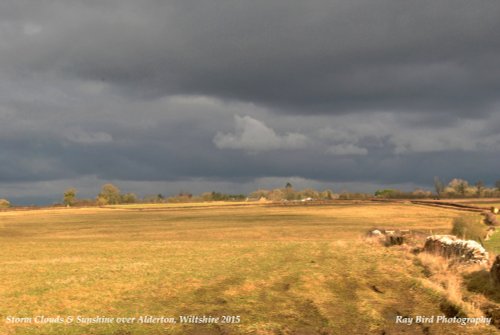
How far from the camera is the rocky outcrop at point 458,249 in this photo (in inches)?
→ 1016

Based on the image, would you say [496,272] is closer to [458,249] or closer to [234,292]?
[458,249]

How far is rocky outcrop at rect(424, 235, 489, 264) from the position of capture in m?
25.8

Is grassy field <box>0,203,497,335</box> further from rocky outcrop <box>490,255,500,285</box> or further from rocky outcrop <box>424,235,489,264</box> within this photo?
rocky outcrop <box>490,255,500,285</box>

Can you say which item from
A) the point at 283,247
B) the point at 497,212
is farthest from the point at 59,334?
the point at 497,212

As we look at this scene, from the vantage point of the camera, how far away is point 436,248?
3011 cm

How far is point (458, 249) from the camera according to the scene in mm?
27859

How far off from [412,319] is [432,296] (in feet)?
10.9

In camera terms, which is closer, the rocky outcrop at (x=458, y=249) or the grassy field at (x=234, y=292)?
the grassy field at (x=234, y=292)

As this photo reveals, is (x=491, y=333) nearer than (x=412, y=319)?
Yes

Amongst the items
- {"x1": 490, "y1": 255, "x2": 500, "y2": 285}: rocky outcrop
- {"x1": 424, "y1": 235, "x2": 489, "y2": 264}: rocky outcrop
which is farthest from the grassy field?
{"x1": 490, "y1": 255, "x2": 500, "y2": 285}: rocky outcrop

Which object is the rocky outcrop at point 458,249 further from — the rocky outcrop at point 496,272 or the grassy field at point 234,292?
the rocky outcrop at point 496,272

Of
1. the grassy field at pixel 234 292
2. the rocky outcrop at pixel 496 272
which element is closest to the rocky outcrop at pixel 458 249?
the grassy field at pixel 234 292

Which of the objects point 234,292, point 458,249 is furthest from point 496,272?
point 234,292

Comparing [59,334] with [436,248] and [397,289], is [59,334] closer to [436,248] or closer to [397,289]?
[397,289]
